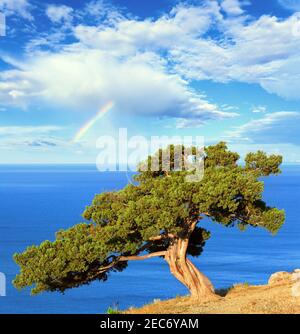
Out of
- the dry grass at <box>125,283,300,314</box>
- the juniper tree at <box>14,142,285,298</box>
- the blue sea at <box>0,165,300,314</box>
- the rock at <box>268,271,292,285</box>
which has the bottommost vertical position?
the blue sea at <box>0,165,300,314</box>

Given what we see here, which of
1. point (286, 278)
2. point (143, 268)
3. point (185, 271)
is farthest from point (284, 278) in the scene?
point (143, 268)

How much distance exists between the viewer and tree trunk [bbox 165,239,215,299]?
2139cm

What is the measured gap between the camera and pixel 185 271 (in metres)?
21.6

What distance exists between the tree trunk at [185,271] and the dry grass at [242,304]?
0.64m

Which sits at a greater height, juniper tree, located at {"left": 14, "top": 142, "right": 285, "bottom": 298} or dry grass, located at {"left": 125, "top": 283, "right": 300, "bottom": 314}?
juniper tree, located at {"left": 14, "top": 142, "right": 285, "bottom": 298}

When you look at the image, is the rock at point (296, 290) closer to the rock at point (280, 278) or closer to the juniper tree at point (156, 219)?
the juniper tree at point (156, 219)

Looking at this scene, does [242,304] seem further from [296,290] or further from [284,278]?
[284,278]

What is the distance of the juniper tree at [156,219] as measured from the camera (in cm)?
1914

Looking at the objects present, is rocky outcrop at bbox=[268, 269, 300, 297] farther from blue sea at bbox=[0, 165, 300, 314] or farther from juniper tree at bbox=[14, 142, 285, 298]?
blue sea at bbox=[0, 165, 300, 314]

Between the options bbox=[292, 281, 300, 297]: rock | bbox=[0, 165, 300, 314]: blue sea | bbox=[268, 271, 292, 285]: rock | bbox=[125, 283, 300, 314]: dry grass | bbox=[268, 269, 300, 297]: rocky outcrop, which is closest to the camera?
bbox=[125, 283, 300, 314]: dry grass

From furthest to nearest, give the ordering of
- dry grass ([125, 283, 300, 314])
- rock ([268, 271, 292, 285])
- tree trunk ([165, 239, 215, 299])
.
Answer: rock ([268, 271, 292, 285]) < tree trunk ([165, 239, 215, 299]) < dry grass ([125, 283, 300, 314])

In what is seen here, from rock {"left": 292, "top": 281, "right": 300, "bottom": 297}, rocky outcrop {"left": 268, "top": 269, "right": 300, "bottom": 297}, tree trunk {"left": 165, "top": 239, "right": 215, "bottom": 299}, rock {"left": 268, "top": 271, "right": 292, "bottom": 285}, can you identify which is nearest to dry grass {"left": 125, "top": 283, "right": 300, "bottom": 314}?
rock {"left": 292, "top": 281, "right": 300, "bottom": 297}

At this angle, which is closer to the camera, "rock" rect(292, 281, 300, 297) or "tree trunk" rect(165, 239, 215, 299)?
"rock" rect(292, 281, 300, 297)

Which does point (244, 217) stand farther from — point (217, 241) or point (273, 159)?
point (217, 241)
